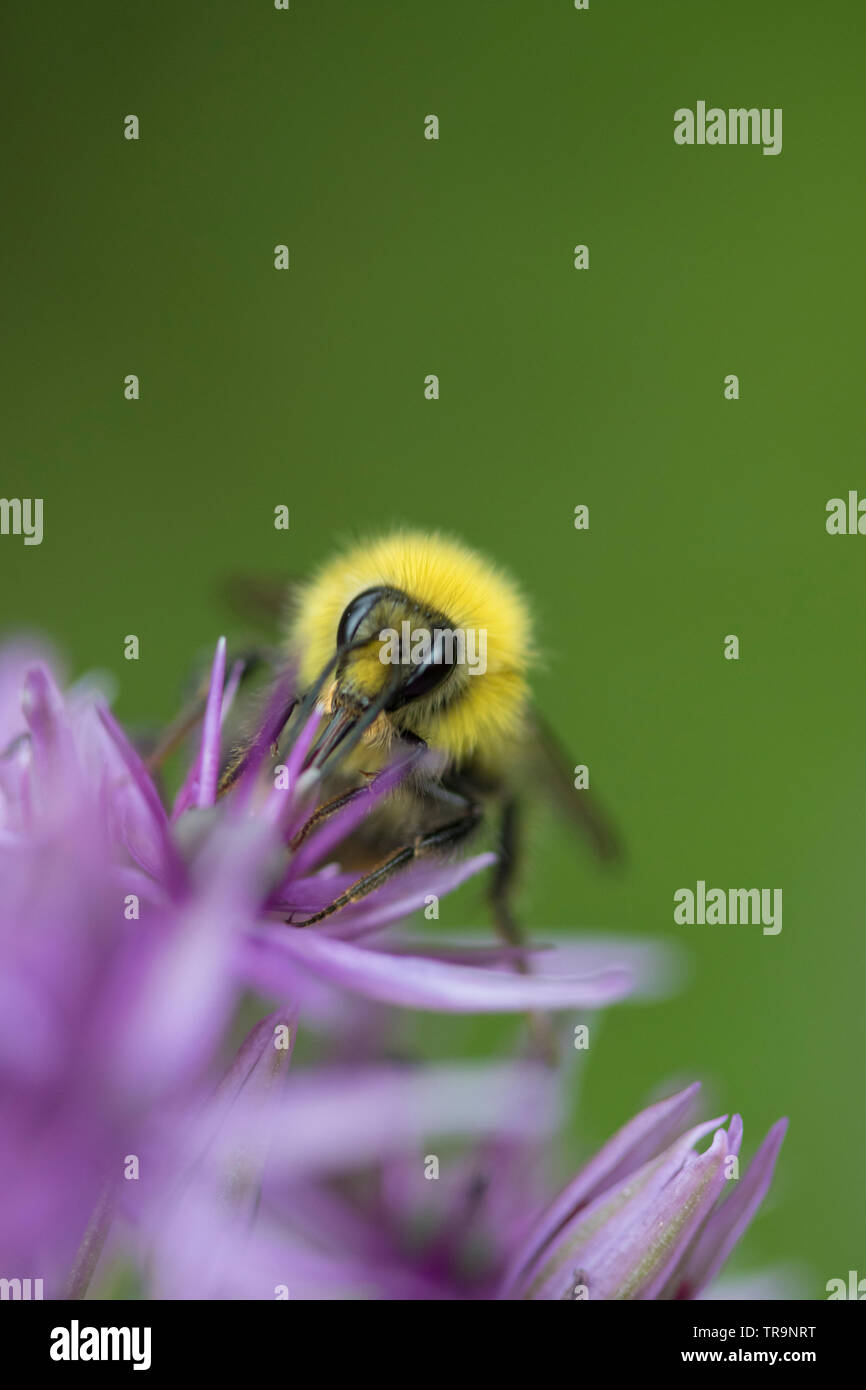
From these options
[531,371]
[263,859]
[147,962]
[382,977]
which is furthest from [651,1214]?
[531,371]

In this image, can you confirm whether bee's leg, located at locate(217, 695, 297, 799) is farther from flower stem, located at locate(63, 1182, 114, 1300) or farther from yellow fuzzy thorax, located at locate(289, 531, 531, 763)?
flower stem, located at locate(63, 1182, 114, 1300)

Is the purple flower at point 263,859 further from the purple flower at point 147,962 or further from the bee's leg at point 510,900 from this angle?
the bee's leg at point 510,900

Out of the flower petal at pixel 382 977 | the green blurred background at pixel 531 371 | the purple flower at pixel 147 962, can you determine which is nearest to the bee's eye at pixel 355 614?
the purple flower at pixel 147 962

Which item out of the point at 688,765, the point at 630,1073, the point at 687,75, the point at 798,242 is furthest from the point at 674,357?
the point at 630,1073

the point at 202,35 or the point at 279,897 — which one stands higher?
the point at 202,35

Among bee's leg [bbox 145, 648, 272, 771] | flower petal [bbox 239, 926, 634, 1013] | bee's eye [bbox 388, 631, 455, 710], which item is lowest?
flower petal [bbox 239, 926, 634, 1013]

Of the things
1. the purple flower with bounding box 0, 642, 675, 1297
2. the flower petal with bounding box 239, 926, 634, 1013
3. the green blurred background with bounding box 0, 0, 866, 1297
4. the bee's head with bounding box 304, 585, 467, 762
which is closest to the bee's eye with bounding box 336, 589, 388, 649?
the bee's head with bounding box 304, 585, 467, 762
